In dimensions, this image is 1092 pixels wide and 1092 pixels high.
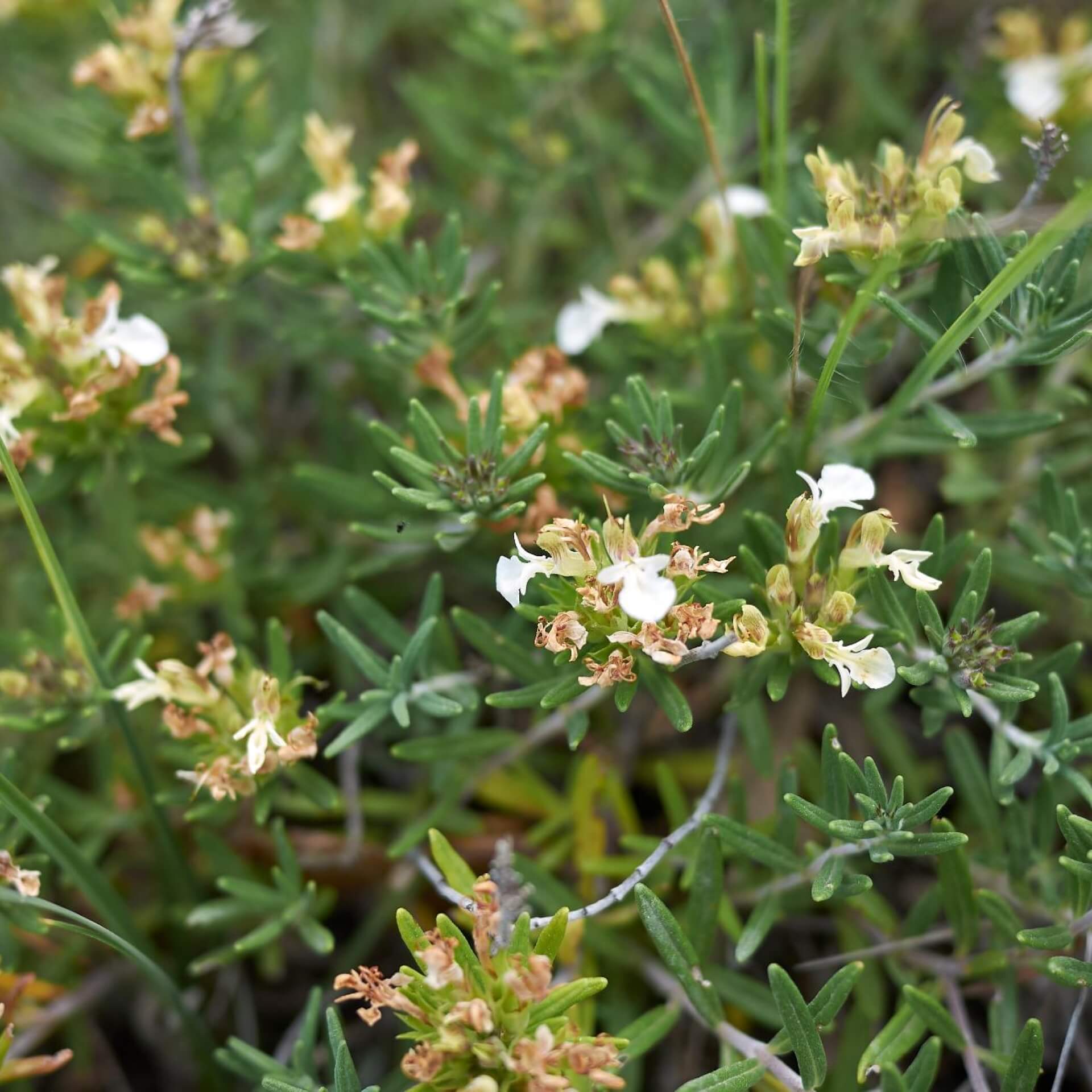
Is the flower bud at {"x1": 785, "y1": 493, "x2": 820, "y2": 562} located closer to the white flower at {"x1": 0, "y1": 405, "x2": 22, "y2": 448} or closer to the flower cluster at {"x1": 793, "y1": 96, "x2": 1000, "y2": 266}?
the flower cluster at {"x1": 793, "y1": 96, "x2": 1000, "y2": 266}

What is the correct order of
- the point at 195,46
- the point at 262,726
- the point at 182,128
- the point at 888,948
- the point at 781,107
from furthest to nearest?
the point at 182,128 < the point at 195,46 < the point at 781,107 < the point at 888,948 < the point at 262,726

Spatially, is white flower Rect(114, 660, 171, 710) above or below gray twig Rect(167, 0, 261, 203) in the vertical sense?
below

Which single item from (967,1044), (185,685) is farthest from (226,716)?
(967,1044)

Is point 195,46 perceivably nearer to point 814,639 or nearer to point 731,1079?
point 814,639

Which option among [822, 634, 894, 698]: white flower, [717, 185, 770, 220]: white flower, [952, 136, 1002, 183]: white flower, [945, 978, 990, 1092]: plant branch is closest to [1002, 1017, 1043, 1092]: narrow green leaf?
[945, 978, 990, 1092]: plant branch

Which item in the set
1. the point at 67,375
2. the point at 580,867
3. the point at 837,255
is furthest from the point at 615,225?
the point at 580,867

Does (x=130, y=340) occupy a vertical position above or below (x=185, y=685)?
above
